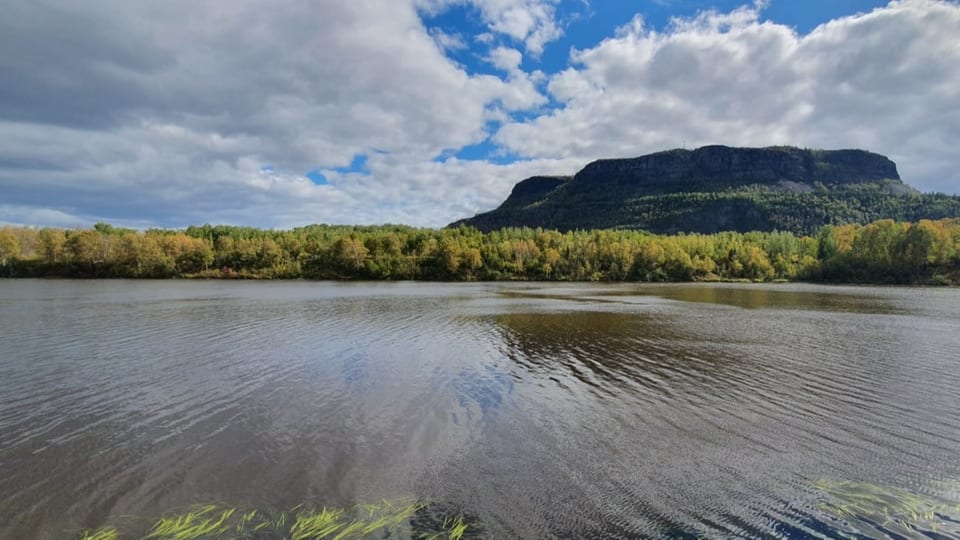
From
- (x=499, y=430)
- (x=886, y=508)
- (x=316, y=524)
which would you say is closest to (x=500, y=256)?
(x=499, y=430)

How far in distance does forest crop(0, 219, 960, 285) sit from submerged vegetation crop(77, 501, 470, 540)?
10721 centimetres

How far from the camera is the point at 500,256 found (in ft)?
400

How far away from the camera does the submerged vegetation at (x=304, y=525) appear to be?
757 centimetres

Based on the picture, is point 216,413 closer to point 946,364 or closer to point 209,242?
point 946,364

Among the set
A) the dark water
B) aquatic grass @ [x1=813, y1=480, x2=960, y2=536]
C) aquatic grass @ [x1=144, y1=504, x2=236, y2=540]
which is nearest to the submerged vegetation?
aquatic grass @ [x1=144, y1=504, x2=236, y2=540]

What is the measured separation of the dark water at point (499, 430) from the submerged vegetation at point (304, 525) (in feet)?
1.18

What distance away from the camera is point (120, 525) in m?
7.80

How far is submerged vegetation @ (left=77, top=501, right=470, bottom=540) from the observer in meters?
7.57

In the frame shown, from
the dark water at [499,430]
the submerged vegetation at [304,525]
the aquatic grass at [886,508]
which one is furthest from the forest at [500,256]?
the submerged vegetation at [304,525]

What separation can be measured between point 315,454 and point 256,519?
2805mm

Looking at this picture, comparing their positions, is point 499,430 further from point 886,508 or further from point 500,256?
point 500,256

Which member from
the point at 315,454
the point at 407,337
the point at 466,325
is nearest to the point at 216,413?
the point at 315,454

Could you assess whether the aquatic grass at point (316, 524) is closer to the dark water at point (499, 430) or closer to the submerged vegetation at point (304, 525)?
the submerged vegetation at point (304, 525)

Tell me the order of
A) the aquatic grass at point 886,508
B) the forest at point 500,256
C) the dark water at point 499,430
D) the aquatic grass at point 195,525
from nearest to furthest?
the aquatic grass at point 195,525 < the aquatic grass at point 886,508 < the dark water at point 499,430 < the forest at point 500,256
